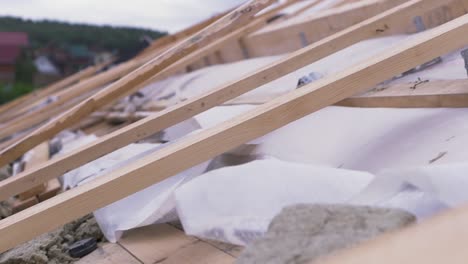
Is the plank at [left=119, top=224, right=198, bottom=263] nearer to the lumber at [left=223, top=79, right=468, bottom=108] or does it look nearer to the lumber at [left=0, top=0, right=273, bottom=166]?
the lumber at [left=223, top=79, right=468, bottom=108]

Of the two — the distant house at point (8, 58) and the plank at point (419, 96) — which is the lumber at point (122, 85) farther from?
the distant house at point (8, 58)

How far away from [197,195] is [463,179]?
86 cm

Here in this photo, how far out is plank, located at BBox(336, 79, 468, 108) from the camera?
6.17 feet

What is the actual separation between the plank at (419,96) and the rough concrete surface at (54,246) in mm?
1165

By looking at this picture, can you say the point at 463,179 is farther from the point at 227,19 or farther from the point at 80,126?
the point at 80,126

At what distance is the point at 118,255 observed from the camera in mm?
1853

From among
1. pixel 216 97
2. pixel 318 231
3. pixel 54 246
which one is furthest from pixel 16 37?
pixel 318 231

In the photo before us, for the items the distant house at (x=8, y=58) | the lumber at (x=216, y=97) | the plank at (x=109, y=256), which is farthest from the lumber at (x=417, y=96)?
the distant house at (x=8, y=58)

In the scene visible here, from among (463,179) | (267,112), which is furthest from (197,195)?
(463,179)

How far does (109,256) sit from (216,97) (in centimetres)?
84

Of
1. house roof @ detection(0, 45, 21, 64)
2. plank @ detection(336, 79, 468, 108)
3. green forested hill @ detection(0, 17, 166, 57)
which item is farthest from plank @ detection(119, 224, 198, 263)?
house roof @ detection(0, 45, 21, 64)

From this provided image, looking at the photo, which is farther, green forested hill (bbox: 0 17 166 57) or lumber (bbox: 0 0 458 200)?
green forested hill (bbox: 0 17 166 57)

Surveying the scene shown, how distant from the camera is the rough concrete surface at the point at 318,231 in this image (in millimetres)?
1075

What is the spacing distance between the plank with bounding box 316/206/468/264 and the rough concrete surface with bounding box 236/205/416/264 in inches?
9.8
